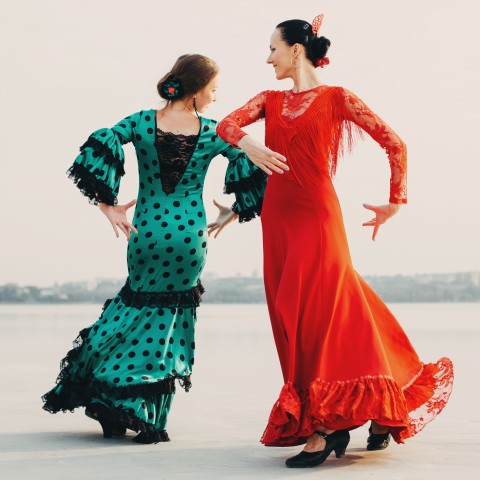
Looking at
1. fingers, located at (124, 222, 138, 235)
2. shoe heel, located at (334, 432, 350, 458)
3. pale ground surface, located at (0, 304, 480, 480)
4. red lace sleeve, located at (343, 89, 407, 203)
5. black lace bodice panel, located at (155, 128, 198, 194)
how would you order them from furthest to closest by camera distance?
1. black lace bodice panel, located at (155, 128, 198, 194)
2. fingers, located at (124, 222, 138, 235)
3. red lace sleeve, located at (343, 89, 407, 203)
4. shoe heel, located at (334, 432, 350, 458)
5. pale ground surface, located at (0, 304, 480, 480)

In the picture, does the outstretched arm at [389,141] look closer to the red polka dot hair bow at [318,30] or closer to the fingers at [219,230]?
the red polka dot hair bow at [318,30]

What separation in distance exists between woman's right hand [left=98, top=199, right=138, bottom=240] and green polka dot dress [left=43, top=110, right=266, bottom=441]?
0.12ft

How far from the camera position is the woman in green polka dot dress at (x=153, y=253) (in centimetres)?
525

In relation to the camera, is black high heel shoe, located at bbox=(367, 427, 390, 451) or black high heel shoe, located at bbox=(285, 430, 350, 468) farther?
black high heel shoe, located at bbox=(367, 427, 390, 451)

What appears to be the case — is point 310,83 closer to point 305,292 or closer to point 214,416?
point 305,292

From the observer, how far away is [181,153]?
5.33 m

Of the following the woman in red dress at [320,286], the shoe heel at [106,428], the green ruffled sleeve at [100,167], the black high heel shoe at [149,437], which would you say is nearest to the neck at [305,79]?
the woman in red dress at [320,286]

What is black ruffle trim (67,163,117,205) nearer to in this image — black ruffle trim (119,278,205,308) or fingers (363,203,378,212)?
black ruffle trim (119,278,205,308)

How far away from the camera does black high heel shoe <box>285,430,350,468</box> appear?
174 inches

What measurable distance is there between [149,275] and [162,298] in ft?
0.44

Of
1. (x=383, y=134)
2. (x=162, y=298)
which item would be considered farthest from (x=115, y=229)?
(x=383, y=134)

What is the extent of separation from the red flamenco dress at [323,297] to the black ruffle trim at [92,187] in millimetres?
828

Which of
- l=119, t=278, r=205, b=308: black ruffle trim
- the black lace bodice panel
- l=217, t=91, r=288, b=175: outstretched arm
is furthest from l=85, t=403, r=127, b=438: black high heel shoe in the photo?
l=217, t=91, r=288, b=175: outstretched arm

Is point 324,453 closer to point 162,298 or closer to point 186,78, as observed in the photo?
point 162,298
